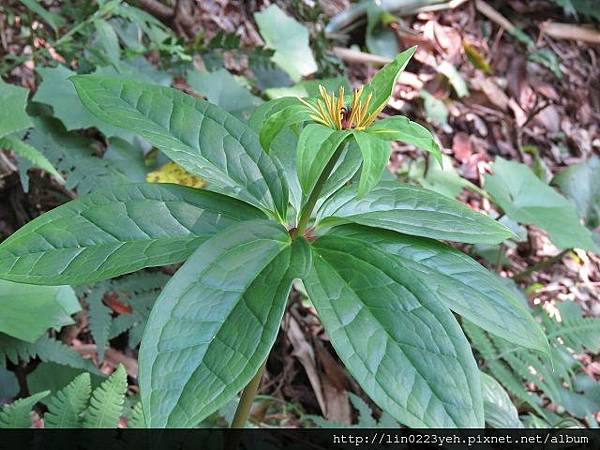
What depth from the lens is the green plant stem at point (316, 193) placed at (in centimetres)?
84

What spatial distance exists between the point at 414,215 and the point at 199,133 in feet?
1.19

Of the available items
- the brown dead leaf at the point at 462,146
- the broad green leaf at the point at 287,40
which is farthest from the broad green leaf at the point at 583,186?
the broad green leaf at the point at 287,40

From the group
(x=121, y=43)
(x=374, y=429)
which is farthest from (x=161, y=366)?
(x=121, y=43)

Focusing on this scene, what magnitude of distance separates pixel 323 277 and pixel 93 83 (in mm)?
486

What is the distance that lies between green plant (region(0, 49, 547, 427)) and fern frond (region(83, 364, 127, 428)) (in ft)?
1.56

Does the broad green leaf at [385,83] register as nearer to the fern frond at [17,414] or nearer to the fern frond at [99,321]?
the fern frond at [17,414]

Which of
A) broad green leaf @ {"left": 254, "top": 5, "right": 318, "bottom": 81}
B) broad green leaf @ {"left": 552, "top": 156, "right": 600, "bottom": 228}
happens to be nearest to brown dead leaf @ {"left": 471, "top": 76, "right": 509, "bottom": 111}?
broad green leaf @ {"left": 552, "top": 156, "right": 600, "bottom": 228}

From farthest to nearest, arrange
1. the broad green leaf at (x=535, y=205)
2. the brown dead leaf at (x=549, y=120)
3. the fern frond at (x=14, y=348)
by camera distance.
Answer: the brown dead leaf at (x=549, y=120), the broad green leaf at (x=535, y=205), the fern frond at (x=14, y=348)

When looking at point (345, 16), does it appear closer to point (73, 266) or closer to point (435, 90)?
point (435, 90)

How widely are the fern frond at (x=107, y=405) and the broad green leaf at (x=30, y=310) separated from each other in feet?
0.71

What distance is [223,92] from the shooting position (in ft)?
7.86

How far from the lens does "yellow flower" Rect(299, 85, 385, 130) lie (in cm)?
83

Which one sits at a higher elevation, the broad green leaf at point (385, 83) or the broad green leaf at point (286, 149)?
the broad green leaf at point (385, 83)

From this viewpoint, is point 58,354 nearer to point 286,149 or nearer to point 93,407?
point 93,407
